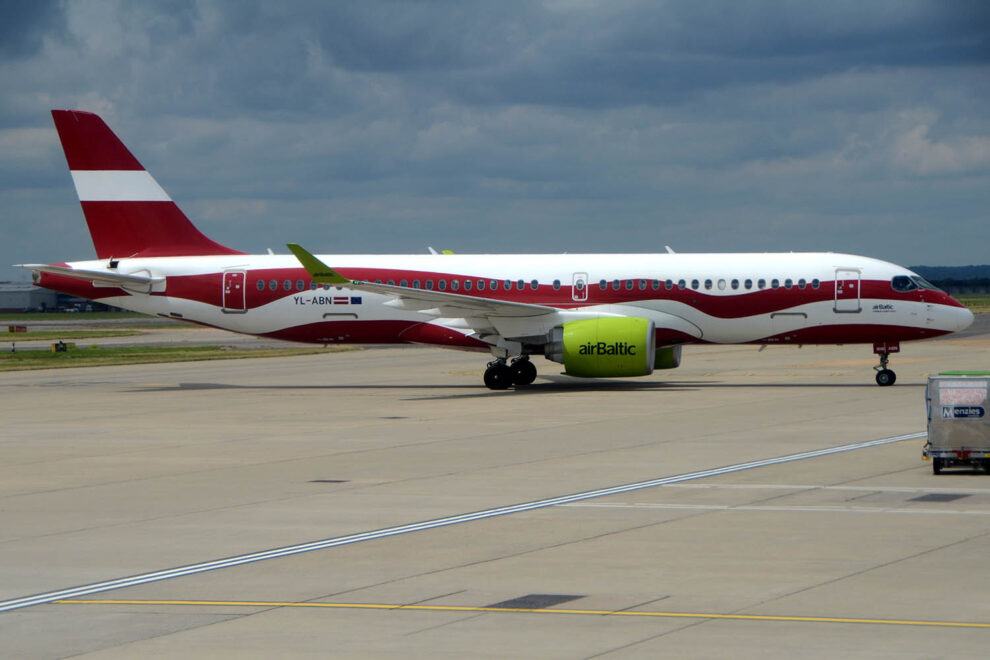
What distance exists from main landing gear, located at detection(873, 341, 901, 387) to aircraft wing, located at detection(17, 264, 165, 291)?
2088cm

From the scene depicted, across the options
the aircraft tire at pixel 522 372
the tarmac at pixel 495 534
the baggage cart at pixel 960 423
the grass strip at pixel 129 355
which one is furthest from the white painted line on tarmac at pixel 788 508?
the grass strip at pixel 129 355

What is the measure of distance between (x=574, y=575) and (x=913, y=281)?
26427 millimetres

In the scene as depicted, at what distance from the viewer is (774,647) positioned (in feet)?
31.0

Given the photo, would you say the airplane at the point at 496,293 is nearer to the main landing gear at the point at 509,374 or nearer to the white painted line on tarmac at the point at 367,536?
the main landing gear at the point at 509,374

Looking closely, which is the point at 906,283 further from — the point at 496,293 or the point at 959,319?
the point at 496,293

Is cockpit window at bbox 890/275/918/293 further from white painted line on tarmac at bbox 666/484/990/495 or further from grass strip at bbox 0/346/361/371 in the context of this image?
grass strip at bbox 0/346/361/371

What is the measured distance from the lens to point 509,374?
37156 millimetres

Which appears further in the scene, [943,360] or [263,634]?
[943,360]

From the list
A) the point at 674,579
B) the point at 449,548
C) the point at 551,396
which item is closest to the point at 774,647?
the point at 674,579

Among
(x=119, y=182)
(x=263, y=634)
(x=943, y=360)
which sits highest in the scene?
(x=119, y=182)

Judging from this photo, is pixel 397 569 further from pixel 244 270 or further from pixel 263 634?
pixel 244 270

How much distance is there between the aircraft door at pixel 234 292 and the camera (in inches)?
1558

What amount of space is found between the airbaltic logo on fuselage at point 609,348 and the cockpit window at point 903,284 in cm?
750

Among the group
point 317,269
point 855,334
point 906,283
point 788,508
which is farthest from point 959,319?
point 788,508
